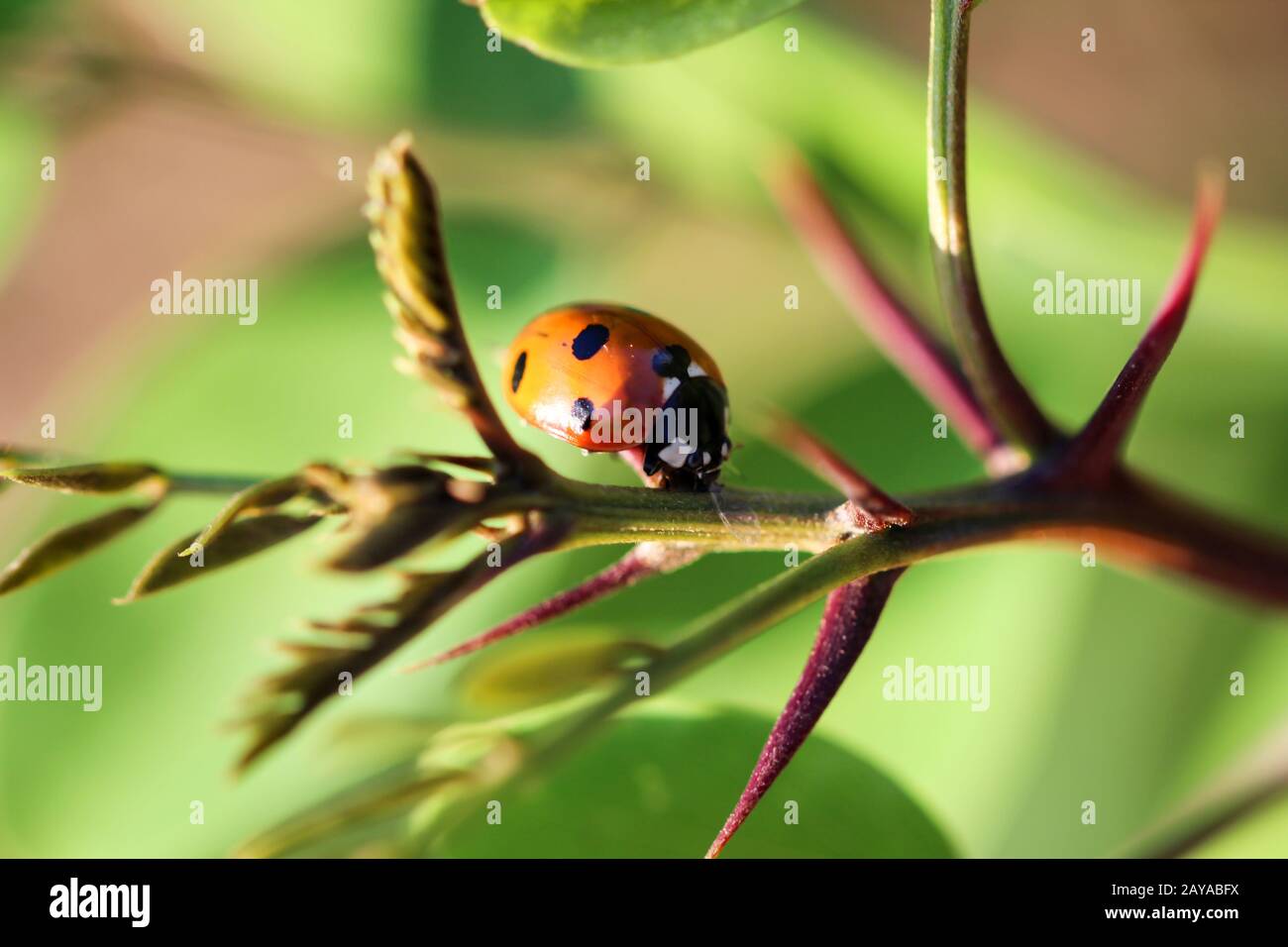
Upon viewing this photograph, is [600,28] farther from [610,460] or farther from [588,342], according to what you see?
[610,460]

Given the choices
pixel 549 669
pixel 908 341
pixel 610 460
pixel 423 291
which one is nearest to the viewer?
pixel 423 291

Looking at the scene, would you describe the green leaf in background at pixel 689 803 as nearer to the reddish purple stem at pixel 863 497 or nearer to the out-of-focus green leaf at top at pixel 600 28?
the reddish purple stem at pixel 863 497

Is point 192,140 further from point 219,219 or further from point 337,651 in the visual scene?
point 337,651

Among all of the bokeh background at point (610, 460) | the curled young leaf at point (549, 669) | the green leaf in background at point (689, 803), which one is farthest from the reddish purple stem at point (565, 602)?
the bokeh background at point (610, 460)

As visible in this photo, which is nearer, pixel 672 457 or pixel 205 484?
pixel 205 484

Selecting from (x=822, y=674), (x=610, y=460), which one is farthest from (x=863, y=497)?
(x=610, y=460)

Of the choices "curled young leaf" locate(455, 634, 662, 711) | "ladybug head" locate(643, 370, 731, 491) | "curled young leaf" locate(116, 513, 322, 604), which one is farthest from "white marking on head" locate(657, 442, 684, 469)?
"curled young leaf" locate(116, 513, 322, 604)
